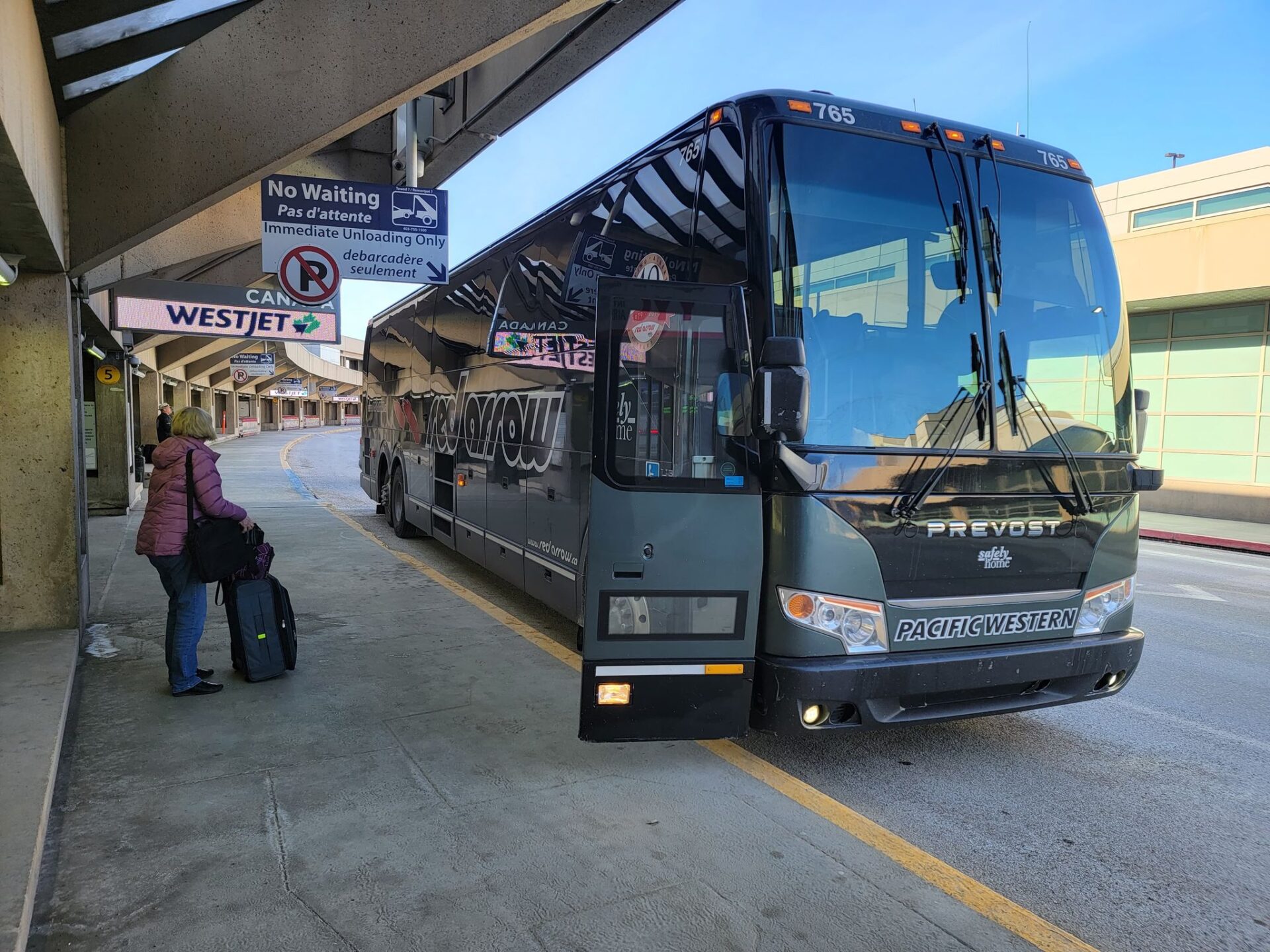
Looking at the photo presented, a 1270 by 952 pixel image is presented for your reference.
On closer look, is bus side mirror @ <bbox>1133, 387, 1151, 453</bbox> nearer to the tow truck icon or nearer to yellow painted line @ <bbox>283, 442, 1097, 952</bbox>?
yellow painted line @ <bbox>283, 442, 1097, 952</bbox>

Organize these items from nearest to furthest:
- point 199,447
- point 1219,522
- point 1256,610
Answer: point 199,447 < point 1256,610 < point 1219,522

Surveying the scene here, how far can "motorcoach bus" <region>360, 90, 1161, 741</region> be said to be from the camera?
3.64 meters

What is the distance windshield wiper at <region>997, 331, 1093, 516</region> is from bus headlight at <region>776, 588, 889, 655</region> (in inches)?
45.0

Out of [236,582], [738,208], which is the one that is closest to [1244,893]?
[738,208]

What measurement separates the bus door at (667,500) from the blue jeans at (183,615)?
112 inches

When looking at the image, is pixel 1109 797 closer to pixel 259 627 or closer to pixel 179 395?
pixel 259 627

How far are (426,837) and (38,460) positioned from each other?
182 inches

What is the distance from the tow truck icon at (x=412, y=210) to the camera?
327 inches

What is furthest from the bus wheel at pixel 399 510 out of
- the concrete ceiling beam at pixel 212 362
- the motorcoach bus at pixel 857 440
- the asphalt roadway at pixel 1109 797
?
the concrete ceiling beam at pixel 212 362

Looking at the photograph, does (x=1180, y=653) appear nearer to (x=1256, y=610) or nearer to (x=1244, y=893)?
(x=1256, y=610)

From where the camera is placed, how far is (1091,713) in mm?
5207

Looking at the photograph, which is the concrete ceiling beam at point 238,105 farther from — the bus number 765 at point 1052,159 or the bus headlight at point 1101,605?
the bus headlight at point 1101,605

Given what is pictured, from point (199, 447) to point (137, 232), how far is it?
1.83m

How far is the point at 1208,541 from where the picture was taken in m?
13.8
